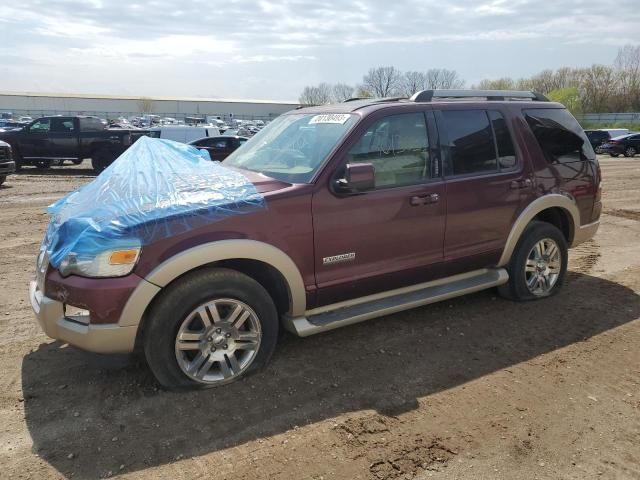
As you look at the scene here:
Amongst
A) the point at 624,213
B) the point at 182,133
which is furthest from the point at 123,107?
the point at 624,213

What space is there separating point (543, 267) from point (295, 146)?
2777 mm

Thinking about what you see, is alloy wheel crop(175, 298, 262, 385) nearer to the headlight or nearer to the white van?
the headlight

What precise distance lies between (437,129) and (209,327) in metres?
2.44

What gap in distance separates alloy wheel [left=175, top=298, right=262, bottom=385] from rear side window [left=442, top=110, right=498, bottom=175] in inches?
82.3

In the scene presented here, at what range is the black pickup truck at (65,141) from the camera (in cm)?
1783

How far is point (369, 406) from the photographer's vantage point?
3289mm

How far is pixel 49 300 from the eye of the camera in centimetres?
321

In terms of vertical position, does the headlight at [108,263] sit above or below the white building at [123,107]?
below

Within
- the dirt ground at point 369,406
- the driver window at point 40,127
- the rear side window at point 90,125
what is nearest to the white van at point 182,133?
the rear side window at point 90,125

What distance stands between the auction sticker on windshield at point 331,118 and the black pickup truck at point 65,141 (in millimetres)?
15496

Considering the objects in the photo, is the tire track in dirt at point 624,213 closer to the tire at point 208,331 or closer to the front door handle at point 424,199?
the front door handle at point 424,199

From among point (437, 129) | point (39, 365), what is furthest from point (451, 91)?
point (39, 365)

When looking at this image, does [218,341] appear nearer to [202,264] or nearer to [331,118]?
[202,264]

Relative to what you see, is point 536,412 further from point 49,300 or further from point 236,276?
point 49,300
